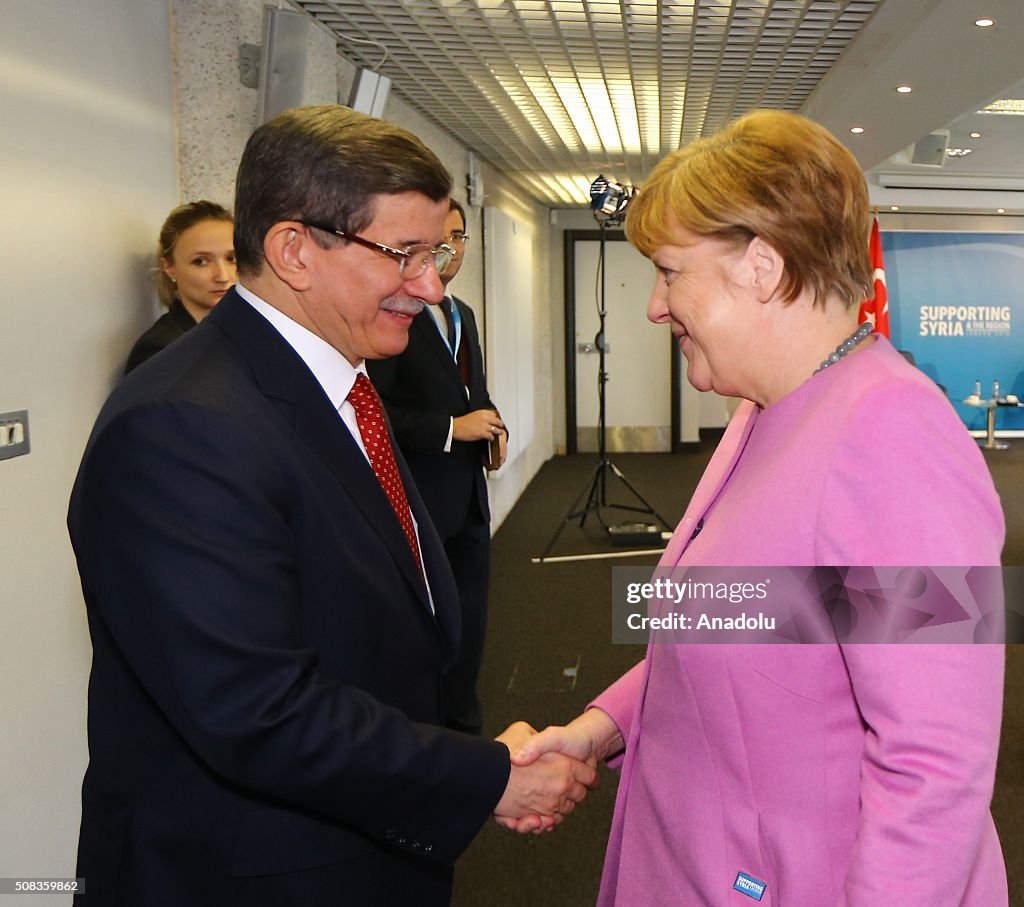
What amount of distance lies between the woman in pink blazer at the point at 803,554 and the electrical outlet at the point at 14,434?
4.63 feet

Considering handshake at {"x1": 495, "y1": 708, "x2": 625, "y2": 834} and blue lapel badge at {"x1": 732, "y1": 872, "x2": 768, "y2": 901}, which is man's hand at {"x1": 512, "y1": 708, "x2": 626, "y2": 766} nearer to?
handshake at {"x1": 495, "y1": 708, "x2": 625, "y2": 834}

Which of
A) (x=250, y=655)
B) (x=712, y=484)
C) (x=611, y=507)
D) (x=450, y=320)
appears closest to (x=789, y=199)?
(x=712, y=484)

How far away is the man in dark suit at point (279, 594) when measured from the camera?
97 cm

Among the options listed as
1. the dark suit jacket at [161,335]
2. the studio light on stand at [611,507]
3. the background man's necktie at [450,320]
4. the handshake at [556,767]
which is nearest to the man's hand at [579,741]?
the handshake at [556,767]

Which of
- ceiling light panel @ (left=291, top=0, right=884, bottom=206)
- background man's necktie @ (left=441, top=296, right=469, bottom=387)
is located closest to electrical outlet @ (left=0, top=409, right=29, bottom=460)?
background man's necktie @ (left=441, top=296, right=469, bottom=387)

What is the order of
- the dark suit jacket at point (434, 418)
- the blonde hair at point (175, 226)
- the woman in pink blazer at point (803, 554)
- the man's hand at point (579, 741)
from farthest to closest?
the dark suit jacket at point (434, 418) < the blonde hair at point (175, 226) < the man's hand at point (579, 741) < the woman in pink blazer at point (803, 554)

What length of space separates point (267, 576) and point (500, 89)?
389cm

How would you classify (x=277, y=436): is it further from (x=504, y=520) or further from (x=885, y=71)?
(x=504, y=520)

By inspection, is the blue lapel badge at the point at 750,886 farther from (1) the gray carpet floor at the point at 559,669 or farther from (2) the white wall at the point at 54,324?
(2) the white wall at the point at 54,324

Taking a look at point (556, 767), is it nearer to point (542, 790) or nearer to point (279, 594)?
point (542, 790)

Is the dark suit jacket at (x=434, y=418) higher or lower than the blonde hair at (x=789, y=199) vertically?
lower

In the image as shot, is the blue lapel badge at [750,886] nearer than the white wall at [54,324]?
Yes

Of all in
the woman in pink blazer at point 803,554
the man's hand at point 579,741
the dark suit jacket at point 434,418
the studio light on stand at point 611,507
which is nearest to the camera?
the woman in pink blazer at point 803,554

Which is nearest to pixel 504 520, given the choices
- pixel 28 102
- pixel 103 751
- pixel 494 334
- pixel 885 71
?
pixel 494 334
